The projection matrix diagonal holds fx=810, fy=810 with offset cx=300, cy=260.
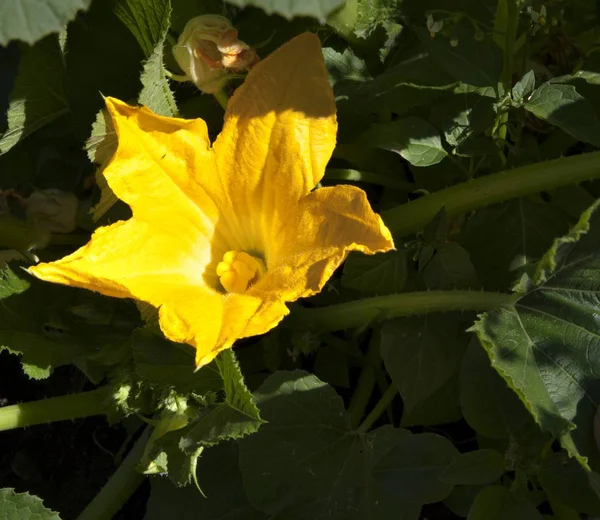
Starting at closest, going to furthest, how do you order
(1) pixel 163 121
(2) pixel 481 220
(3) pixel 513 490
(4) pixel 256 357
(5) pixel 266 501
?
1. (1) pixel 163 121
2. (3) pixel 513 490
3. (5) pixel 266 501
4. (2) pixel 481 220
5. (4) pixel 256 357

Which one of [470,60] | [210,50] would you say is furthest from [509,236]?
[210,50]

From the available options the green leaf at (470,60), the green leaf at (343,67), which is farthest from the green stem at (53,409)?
the green leaf at (470,60)

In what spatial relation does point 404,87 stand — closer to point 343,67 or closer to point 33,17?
point 343,67

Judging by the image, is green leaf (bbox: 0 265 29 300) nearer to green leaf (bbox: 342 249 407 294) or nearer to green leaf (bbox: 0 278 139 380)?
green leaf (bbox: 0 278 139 380)

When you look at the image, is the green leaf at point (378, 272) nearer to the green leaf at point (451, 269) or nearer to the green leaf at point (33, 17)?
the green leaf at point (451, 269)

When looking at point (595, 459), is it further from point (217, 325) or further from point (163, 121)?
point (163, 121)

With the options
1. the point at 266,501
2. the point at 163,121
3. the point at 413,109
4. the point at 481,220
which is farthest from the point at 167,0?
the point at 266,501

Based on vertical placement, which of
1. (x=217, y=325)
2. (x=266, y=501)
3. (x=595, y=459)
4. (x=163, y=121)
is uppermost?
(x=163, y=121)
